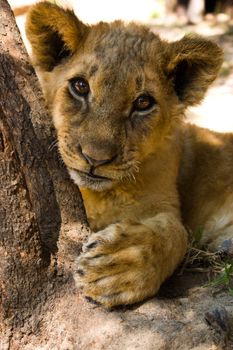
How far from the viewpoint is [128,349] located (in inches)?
108

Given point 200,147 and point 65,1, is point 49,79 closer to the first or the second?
point 200,147

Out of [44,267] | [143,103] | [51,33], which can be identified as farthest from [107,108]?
[44,267]

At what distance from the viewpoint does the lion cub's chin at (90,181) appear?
3258 mm

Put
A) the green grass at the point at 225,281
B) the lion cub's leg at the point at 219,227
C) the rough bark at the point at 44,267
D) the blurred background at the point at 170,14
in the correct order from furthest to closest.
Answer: the blurred background at the point at 170,14 → the lion cub's leg at the point at 219,227 → the green grass at the point at 225,281 → the rough bark at the point at 44,267

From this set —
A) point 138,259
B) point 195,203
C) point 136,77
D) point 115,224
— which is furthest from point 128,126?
point 195,203

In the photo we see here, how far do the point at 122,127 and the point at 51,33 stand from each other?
29.4 inches

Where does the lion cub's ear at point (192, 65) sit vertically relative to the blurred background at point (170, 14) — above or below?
above

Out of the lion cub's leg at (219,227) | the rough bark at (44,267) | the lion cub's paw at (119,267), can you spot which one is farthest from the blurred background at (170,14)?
the rough bark at (44,267)

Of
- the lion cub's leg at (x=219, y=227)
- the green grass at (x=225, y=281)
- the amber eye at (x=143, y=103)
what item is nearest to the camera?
the green grass at (x=225, y=281)

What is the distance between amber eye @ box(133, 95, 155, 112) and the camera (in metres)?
3.49

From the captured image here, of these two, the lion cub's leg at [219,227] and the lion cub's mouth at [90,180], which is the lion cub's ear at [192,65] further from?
the lion cub's leg at [219,227]

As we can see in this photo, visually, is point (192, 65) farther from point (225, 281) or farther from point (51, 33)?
point (225, 281)

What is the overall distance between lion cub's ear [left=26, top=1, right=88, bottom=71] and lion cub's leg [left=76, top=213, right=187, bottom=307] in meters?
1.11

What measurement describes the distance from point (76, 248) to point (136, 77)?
102cm
